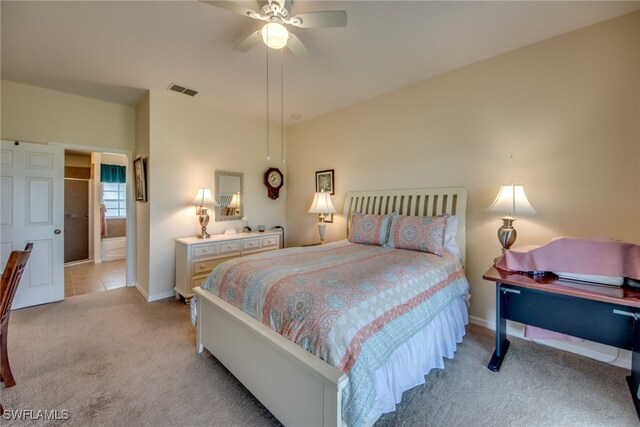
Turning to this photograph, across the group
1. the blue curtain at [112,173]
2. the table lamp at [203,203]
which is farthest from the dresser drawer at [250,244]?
the blue curtain at [112,173]

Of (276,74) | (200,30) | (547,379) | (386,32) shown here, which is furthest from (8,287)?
(547,379)

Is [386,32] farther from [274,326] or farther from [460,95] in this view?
[274,326]

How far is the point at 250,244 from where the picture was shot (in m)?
3.97

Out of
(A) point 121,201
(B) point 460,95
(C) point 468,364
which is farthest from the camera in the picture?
(A) point 121,201

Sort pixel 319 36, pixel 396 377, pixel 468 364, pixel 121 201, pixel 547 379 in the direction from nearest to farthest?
pixel 396 377 < pixel 547 379 < pixel 468 364 < pixel 319 36 < pixel 121 201

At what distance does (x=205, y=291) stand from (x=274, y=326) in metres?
0.96

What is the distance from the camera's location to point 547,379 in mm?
1985

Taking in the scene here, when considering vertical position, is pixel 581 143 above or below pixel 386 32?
below

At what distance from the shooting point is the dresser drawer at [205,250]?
3.44 m

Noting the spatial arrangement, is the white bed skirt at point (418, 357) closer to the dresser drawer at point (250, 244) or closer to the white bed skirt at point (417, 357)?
the white bed skirt at point (417, 357)

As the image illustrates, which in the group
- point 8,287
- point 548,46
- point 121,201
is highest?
point 548,46

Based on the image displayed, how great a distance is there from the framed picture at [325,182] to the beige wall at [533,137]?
73 centimetres

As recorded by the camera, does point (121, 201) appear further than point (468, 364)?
Yes

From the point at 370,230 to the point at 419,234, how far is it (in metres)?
0.57
